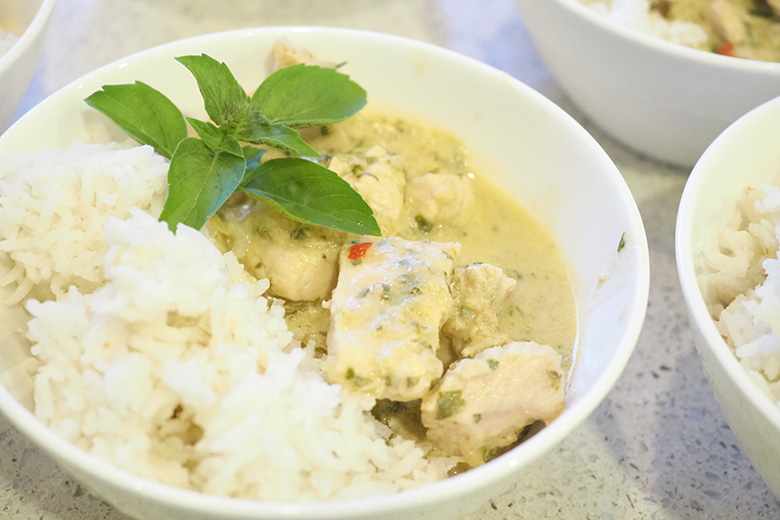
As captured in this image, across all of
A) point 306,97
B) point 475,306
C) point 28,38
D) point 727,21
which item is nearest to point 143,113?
point 306,97

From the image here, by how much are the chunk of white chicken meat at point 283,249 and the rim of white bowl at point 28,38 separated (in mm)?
777

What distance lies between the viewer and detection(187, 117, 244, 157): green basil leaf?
1.86 metres

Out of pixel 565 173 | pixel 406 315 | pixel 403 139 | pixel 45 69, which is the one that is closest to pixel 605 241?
Result: pixel 565 173

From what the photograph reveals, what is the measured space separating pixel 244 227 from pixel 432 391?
706 millimetres

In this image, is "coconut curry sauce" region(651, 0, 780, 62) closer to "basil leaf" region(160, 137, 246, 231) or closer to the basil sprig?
the basil sprig

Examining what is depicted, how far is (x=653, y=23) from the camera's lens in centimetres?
276

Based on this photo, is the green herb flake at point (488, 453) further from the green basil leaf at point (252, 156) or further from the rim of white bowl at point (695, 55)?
the rim of white bowl at point (695, 55)

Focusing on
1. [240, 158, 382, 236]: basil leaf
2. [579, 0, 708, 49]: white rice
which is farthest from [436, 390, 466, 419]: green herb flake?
[579, 0, 708, 49]: white rice

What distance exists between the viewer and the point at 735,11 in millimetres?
2795

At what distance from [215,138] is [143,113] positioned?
234 mm

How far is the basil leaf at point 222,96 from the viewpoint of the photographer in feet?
6.24

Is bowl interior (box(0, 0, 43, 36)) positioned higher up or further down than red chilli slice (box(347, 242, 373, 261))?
higher up

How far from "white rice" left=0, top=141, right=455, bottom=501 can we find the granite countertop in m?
0.38

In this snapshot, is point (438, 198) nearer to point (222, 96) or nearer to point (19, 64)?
point (222, 96)
